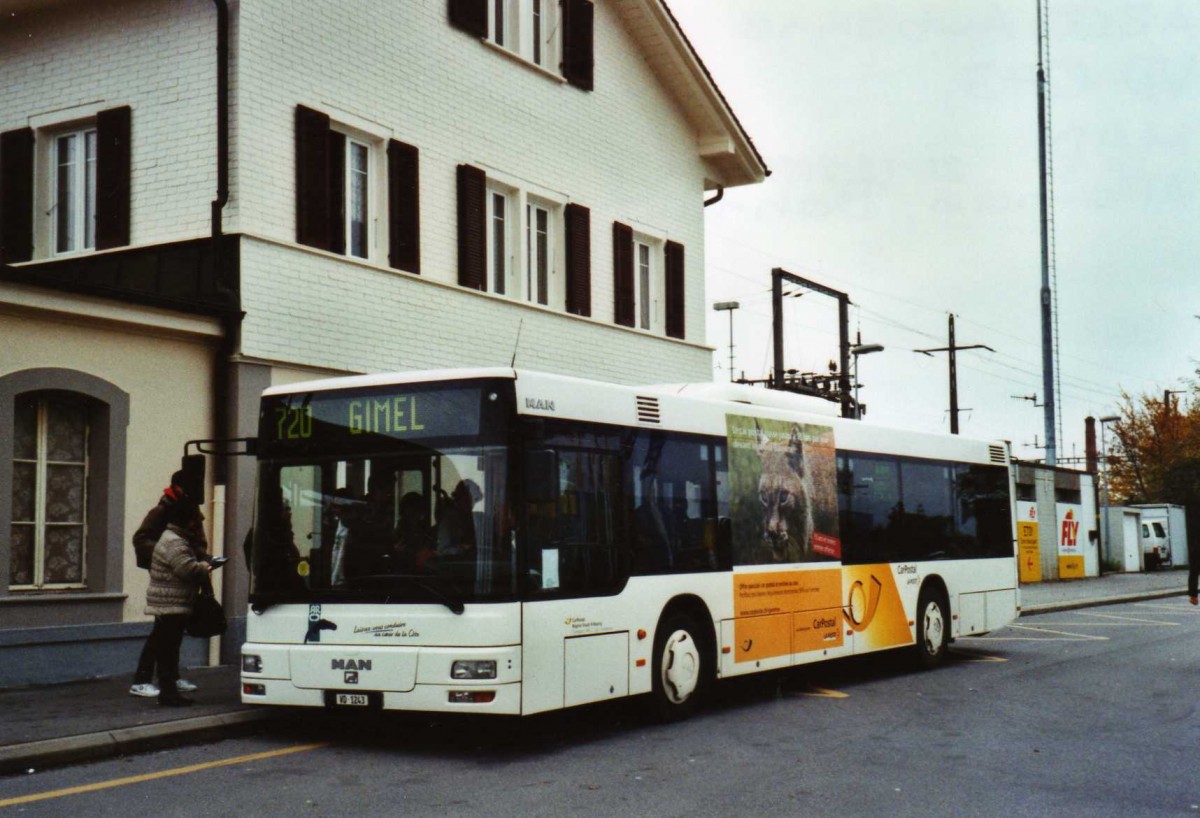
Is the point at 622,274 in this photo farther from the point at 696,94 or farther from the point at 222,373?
the point at 222,373

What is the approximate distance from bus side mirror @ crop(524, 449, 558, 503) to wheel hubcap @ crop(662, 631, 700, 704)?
215cm

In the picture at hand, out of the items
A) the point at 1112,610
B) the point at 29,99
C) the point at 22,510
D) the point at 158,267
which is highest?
the point at 29,99

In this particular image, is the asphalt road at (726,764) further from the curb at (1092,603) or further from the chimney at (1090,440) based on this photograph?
the chimney at (1090,440)

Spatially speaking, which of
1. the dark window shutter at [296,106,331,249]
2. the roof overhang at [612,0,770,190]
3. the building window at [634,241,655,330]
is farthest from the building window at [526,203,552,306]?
the dark window shutter at [296,106,331,249]

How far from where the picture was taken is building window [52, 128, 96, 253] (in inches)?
658

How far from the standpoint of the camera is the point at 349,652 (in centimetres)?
944

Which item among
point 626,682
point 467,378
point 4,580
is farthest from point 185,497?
point 626,682

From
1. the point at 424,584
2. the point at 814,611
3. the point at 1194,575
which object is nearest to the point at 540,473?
the point at 424,584

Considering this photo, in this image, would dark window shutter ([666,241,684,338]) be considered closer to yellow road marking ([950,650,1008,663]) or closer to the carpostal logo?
yellow road marking ([950,650,1008,663])

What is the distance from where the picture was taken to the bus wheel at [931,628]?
15352mm

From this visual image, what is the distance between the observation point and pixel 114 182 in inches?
632

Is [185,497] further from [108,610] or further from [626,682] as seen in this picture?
[626,682]

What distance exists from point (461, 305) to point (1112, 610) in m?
15.8

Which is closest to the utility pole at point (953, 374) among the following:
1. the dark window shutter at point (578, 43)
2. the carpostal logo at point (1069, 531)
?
the carpostal logo at point (1069, 531)
